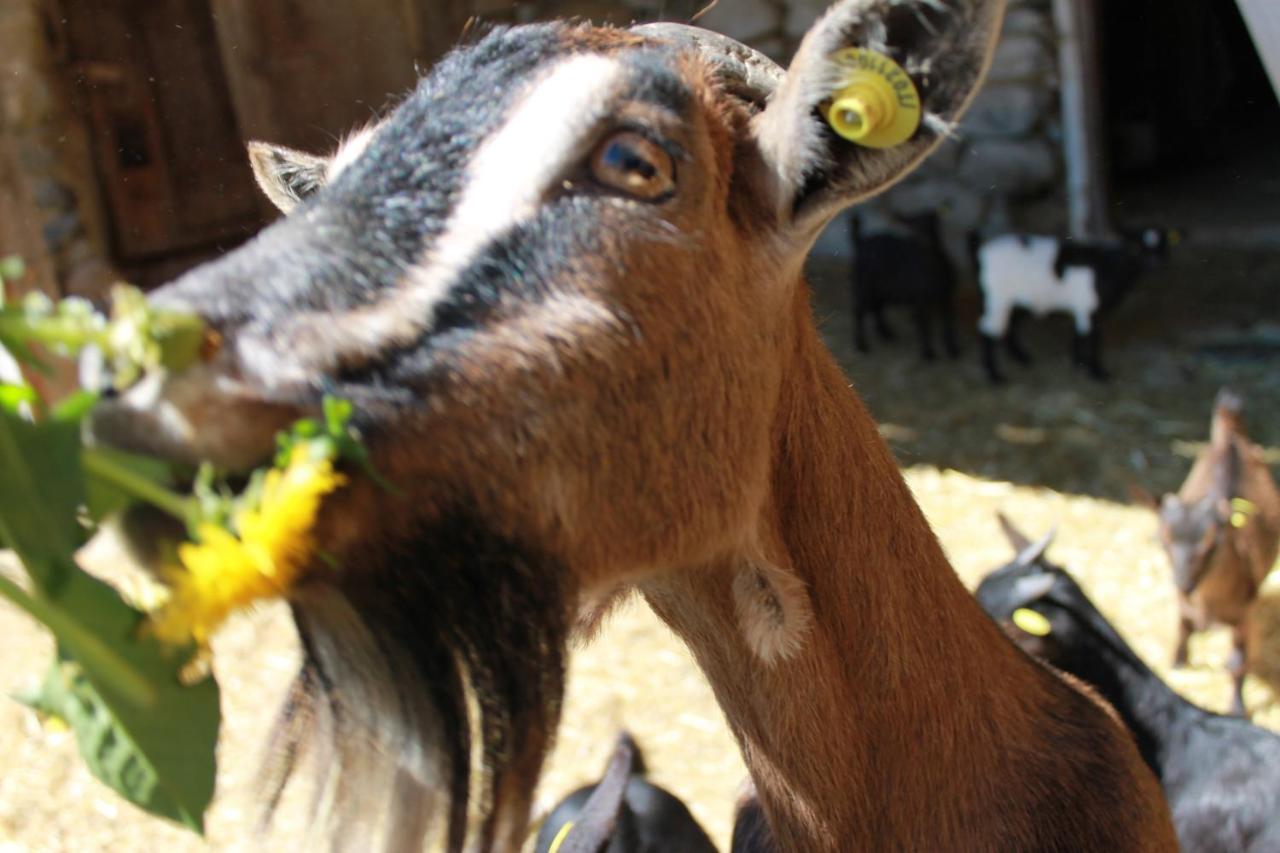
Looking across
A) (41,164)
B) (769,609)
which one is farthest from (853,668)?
(41,164)

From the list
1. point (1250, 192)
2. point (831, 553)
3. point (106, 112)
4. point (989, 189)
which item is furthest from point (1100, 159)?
point (831, 553)

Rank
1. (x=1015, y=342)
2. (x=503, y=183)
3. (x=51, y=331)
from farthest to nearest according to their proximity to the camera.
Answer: (x=1015, y=342) → (x=503, y=183) → (x=51, y=331)

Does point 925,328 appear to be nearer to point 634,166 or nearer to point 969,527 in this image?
point 969,527

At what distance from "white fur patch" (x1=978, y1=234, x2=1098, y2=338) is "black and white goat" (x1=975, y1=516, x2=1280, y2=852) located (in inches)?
150

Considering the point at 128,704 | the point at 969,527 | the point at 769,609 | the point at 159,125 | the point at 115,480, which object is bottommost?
the point at 969,527

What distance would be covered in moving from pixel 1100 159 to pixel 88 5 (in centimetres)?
643

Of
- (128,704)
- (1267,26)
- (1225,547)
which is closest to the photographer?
(128,704)

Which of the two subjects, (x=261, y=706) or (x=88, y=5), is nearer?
(x=261, y=706)

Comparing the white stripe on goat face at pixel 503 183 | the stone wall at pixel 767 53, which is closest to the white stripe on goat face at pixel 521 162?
the white stripe on goat face at pixel 503 183

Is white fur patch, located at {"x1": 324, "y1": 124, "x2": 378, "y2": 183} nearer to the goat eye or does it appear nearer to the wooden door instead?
the goat eye

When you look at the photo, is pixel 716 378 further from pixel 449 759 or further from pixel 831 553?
pixel 449 759

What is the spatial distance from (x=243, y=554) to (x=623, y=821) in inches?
85.4

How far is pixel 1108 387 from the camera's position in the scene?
21.3ft

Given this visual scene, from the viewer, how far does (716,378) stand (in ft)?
4.75
